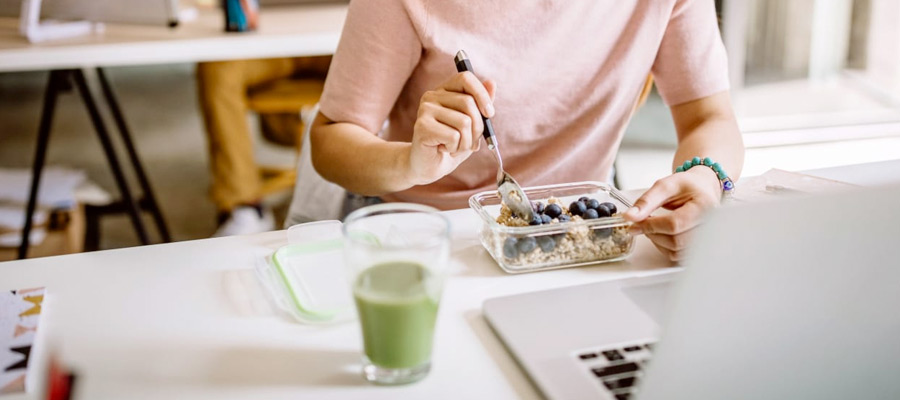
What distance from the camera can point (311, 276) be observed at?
792 millimetres

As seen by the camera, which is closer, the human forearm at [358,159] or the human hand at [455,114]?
the human hand at [455,114]

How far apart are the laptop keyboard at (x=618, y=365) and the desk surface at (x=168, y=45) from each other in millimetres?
1613

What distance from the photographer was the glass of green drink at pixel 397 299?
591 mm

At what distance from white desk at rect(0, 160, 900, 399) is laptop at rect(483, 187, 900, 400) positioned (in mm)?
116

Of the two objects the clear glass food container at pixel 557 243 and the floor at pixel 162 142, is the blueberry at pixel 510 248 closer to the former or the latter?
the clear glass food container at pixel 557 243

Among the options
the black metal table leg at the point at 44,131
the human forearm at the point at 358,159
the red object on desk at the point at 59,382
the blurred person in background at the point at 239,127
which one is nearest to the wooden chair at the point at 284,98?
the blurred person in background at the point at 239,127

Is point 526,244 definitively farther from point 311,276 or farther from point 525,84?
point 525,84

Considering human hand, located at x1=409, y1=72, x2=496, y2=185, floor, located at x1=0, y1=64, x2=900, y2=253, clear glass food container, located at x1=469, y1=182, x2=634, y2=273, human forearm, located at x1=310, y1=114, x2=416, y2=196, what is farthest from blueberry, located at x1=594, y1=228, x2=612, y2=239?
floor, located at x1=0, y1=64, x2=900, y2=253

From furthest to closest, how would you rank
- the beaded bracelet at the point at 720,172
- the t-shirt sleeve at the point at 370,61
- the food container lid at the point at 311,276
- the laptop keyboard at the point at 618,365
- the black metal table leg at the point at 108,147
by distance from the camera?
the black metal table leg at the point at 108,147 → the t-shirt sleeve at the point at 370,61 → the beaded bracelet at the point at 720,172 → the food container lid at the point at 311,276 → the laptop keyboard at the point at 618,365

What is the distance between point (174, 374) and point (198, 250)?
0.82 ft

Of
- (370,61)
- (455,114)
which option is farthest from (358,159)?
(455,114)

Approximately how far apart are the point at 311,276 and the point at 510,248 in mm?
198

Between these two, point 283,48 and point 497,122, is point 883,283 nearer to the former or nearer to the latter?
point 497,122

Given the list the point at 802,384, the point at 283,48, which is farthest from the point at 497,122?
the point at 283,48
